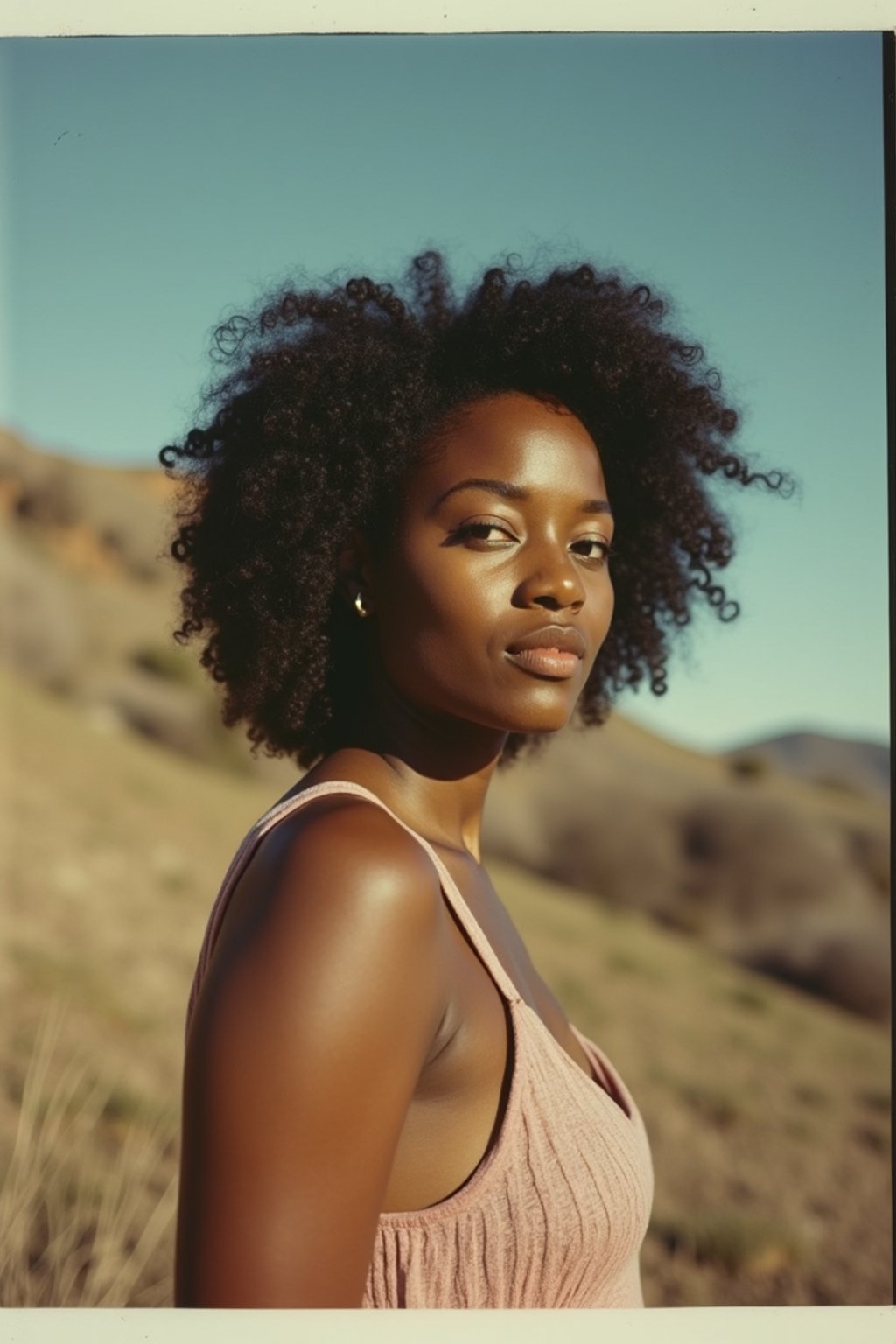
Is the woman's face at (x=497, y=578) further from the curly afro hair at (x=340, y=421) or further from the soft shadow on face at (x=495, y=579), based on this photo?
the curly afro hair at (x=340, y=421)

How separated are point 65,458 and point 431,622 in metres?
31.6

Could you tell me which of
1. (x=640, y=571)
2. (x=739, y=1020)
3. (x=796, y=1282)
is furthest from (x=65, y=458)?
(x=640, y=571)

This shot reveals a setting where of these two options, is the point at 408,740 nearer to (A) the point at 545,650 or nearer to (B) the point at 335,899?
(A) the point at 545,650

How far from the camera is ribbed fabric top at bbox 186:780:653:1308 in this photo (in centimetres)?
181

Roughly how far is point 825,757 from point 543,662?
2585cm

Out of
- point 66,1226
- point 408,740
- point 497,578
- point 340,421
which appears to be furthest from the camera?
point 66,1226

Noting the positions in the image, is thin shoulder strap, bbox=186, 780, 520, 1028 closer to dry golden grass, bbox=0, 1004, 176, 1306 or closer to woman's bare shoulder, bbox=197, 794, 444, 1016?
woman's bare shoulder, bbox=197, 794, 444, 1016

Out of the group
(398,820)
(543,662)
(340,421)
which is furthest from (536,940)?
(398,820)

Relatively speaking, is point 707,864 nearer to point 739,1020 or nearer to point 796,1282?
point 739,1020

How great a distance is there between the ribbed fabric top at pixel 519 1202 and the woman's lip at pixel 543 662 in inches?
11.6

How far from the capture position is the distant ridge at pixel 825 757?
85.5 feet

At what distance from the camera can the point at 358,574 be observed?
7.22 ft

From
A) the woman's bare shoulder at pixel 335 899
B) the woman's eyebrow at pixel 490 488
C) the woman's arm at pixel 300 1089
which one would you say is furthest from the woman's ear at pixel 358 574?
the woman's arm at pixel 300 1089

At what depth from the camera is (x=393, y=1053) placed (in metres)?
1.60
